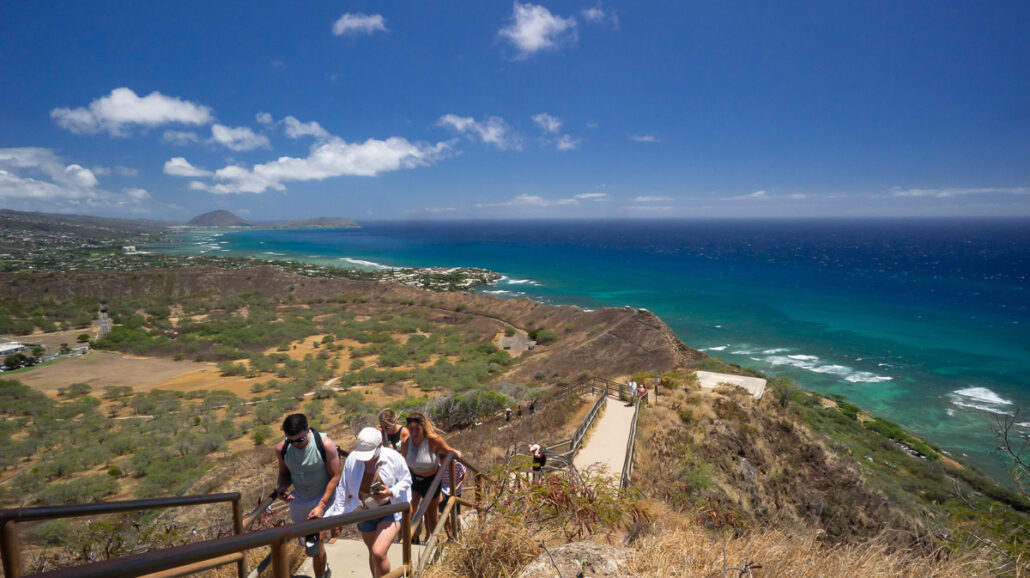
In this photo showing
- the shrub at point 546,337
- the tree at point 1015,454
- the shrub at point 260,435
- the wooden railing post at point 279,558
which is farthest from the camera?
the shrub at point 546,337

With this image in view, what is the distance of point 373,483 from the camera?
13.1 feet

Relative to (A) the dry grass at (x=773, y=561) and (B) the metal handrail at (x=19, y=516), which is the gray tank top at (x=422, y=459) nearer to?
(A) the dry grass at (x=773, y=561)

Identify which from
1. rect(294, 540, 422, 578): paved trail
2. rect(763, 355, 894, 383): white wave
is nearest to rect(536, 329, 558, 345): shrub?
rect(763, 355, 894, 383): white wave

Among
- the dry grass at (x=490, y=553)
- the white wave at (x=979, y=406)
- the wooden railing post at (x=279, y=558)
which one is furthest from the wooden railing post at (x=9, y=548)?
the white wave at (x=979, y=406)

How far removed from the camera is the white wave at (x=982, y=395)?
26.3 meters

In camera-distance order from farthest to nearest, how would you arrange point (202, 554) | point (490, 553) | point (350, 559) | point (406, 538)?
point (350, 559)
point (490, 553)
point (406, 538)
point (202, 554)

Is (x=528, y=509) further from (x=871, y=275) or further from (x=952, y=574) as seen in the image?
(x=871, y=275)

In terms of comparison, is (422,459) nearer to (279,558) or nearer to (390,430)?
(390,430)

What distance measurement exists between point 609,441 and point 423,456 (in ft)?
25.9

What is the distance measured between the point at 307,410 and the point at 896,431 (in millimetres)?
28971

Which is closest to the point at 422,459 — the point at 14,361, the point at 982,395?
the point at 982,395

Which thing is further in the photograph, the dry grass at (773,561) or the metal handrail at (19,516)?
the dry grass at (773,561)

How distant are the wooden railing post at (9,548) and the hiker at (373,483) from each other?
1930 mm

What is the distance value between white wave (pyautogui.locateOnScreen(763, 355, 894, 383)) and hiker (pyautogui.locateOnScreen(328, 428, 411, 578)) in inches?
1438
